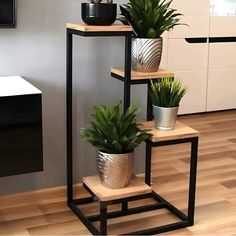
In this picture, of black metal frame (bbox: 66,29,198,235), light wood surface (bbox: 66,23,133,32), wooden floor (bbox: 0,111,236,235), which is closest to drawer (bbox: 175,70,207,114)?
wooden floor (bbox: 0,111,236,235)

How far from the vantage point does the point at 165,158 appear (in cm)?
385

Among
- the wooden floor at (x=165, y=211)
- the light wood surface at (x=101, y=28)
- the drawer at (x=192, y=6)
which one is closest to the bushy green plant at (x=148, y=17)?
the light wood surface at (x=101, y=28)

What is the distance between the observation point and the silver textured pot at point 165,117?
2562 millimetres

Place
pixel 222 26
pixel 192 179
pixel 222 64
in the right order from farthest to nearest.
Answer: pixel 222 64 < pixel 222 26 < pixel 192 179

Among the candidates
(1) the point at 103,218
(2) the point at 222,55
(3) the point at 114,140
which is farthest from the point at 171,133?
(2) the point at 222,55

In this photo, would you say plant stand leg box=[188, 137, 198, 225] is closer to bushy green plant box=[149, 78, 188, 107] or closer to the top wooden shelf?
bushy green plant box=[149, 78, 188, 107]

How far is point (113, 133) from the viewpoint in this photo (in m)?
2.43

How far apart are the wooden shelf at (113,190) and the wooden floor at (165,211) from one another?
28 centimetres

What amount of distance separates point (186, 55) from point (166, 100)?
2.49m

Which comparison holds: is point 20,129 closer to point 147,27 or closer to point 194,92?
point 147,27

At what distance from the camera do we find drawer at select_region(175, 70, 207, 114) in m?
5.03

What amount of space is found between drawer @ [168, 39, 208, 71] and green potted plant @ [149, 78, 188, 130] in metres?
2.34

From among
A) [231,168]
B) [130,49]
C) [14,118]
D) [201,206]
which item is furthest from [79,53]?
[231,168]

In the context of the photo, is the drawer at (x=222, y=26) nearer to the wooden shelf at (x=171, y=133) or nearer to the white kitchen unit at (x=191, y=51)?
the white kitchen unit at (x=191, y=51)
